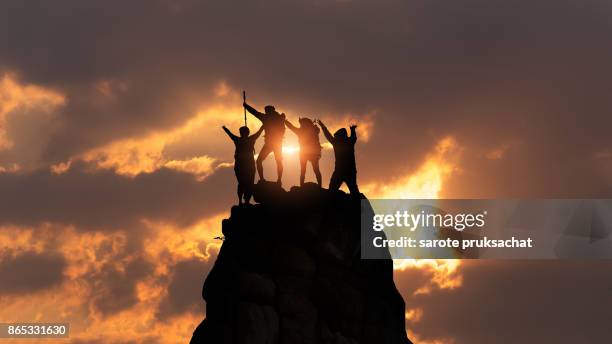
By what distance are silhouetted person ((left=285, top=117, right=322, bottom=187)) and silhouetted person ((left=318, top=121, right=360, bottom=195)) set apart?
0.48 metres

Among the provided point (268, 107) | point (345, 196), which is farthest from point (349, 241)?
point (268, 107)

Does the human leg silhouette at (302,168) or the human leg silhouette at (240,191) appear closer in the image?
the human leg silhouette at (302,168)

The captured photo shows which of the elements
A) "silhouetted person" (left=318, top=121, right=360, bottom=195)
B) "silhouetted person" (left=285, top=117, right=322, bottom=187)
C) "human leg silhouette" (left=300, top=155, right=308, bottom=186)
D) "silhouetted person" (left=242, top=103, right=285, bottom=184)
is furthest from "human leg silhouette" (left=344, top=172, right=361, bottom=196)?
"silhouetted person" (left=242, top=103, right=285, bottom=184)

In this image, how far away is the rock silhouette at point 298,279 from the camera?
6356cm

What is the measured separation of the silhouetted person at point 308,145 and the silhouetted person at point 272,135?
0.54 meters

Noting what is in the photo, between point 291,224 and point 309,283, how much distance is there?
2.75m

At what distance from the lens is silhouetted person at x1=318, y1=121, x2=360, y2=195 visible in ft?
219

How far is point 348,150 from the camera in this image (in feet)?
219

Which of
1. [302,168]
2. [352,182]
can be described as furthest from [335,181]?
[302,168]

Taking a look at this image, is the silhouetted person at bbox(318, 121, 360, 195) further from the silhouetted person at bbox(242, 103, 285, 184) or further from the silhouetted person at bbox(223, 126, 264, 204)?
the silhouetted person at bbox(223, 126, 264, 204)

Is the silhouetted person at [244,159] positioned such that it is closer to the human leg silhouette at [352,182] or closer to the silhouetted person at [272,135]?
the silhouetted person at [272,135]

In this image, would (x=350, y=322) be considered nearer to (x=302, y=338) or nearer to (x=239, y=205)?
(x=302, y=338)

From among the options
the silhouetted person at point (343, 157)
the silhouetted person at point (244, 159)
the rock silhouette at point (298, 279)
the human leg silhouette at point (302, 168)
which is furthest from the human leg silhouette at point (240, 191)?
the silhouetted person at point (343, 157)

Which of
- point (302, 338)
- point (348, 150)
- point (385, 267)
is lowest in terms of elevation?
point (302, 338)
